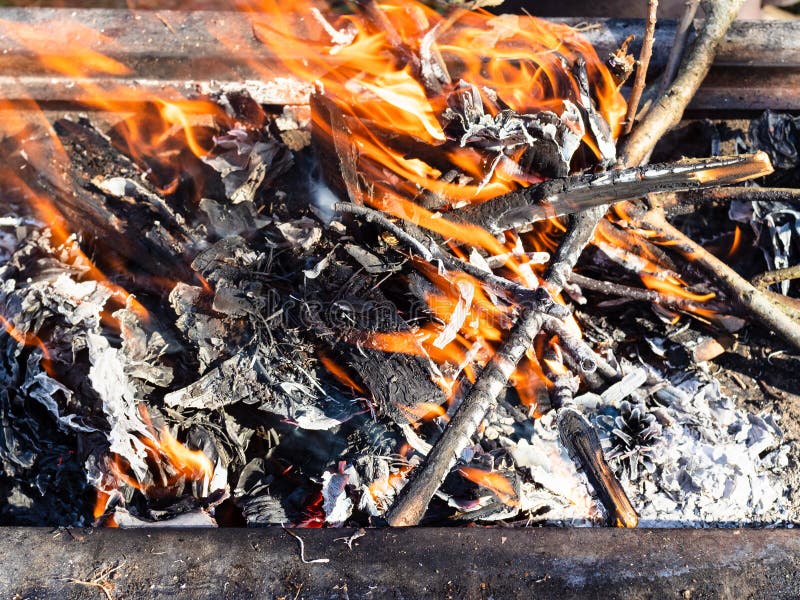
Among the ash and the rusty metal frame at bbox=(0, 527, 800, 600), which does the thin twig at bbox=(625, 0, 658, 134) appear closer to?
the ash

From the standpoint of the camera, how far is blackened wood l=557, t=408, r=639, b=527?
2779 millimetres

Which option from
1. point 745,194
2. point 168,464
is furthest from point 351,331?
point 745,194

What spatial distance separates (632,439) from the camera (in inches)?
124

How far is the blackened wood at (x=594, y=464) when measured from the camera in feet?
9.12

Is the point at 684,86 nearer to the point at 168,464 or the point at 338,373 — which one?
the point at 338,373

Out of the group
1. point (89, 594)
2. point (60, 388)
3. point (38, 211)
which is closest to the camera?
point (89, 594)

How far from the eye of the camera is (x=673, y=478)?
3.09 meters

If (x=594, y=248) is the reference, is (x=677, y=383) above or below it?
below

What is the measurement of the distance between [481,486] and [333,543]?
79cm

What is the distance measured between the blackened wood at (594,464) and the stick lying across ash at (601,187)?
0.98 metres

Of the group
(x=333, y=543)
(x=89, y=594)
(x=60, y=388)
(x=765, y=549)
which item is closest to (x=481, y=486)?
(x=333, y=543)

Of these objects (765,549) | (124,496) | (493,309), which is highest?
(493,309)

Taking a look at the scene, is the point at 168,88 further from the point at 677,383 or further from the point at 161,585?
the point at 677,383

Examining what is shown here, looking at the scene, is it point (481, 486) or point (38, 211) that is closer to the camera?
point (481, 486)
